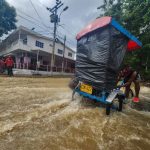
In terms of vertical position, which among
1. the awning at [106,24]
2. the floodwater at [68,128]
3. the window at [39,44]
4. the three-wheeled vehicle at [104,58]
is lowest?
the floodwater at [68,128]

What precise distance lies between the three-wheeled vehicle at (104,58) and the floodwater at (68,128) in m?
0.60

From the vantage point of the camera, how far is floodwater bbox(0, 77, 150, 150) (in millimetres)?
3053

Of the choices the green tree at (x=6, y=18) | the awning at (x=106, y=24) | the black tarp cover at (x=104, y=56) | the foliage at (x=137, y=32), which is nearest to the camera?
the awning at (x=106, y=24)

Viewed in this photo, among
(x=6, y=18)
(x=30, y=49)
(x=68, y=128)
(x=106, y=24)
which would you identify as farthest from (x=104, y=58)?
(x=6, y=18)

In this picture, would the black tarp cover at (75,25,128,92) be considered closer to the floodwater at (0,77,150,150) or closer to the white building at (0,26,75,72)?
the floodwater at (0,77,150,150)

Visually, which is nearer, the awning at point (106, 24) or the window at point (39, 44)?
the awning at point (106, 24)

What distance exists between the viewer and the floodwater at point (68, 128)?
3.05 m

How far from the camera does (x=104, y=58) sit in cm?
485

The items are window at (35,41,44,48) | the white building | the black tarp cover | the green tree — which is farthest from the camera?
the green tree

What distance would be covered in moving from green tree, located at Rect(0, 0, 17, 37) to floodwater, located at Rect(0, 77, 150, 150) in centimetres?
2556

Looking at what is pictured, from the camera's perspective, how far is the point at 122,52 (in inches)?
199

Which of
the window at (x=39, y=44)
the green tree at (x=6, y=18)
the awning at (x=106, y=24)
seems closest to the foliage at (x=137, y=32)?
the awning at (x=106, y=24)

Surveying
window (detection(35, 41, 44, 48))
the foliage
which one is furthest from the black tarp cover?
window (detection(35, 41, 44, 48))

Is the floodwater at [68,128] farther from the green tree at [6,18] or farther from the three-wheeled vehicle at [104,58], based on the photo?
the green tree at [6,18]
